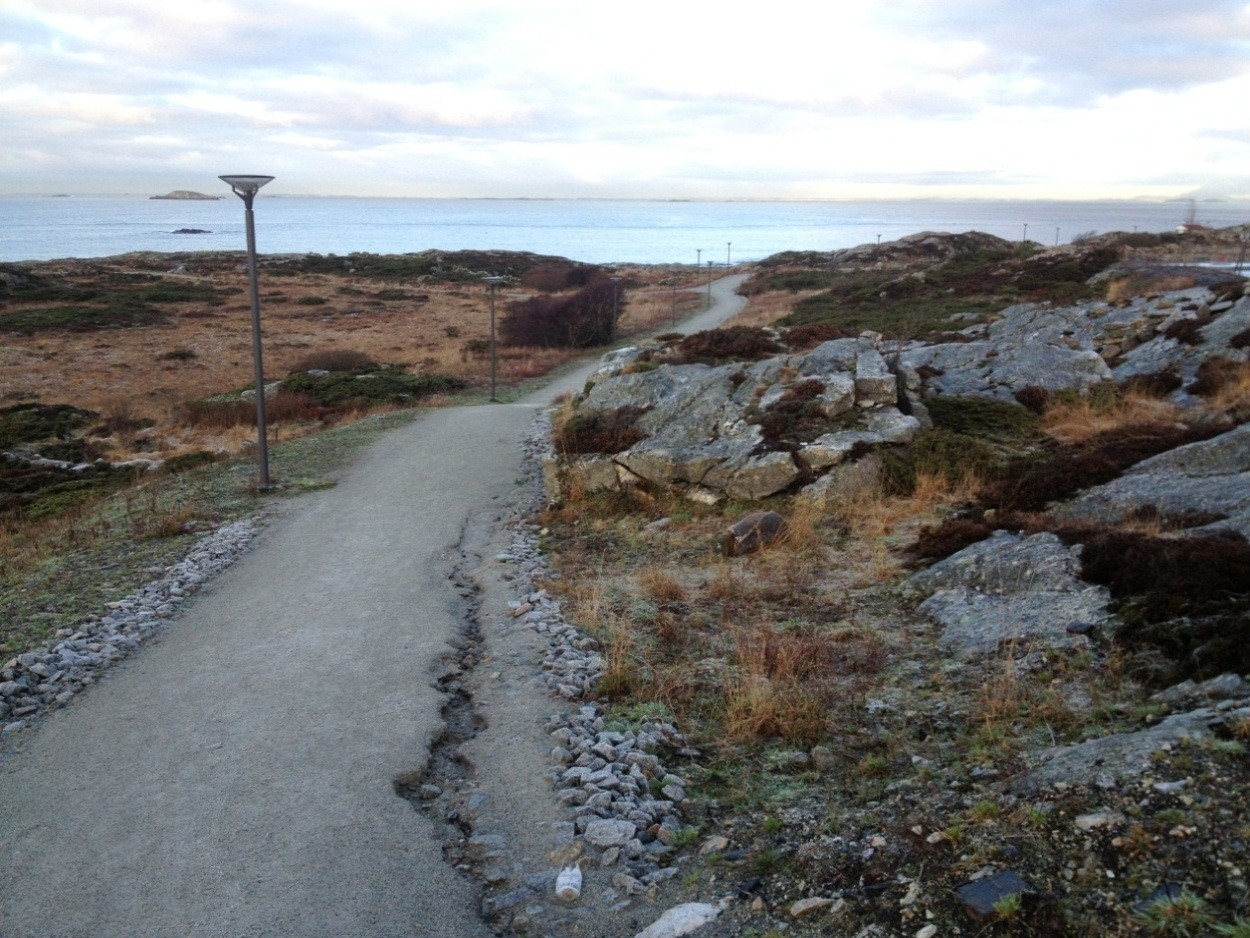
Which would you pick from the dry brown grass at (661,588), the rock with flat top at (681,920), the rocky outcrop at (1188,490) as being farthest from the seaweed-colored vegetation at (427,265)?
the rock with flat top at (681,920)

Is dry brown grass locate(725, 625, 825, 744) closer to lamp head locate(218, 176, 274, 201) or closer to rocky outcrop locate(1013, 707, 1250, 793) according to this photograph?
rocky outcrop locate(1013, 707, 1250, 793)

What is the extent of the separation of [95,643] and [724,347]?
1349 cm

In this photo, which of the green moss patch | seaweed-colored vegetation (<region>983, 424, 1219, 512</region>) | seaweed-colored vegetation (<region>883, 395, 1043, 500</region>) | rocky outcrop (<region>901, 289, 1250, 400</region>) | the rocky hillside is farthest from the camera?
the green moss patch

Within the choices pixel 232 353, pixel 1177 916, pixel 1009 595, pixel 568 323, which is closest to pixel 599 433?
pixel 1009 595

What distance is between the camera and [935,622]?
766 cm

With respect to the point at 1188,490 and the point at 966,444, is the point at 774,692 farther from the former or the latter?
the point at 966,444

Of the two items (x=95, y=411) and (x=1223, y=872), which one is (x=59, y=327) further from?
(x=1223, y=872)

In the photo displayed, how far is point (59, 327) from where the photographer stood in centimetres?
4697

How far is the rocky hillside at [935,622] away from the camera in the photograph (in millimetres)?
4086

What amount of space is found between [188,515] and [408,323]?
4120 centimetres

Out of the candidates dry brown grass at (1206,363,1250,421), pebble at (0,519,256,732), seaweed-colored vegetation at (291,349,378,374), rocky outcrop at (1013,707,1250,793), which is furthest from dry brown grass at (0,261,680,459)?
rocky outcrop at (1013,707,1250,793)

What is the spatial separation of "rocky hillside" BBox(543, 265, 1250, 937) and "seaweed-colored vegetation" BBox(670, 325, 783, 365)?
1487mm

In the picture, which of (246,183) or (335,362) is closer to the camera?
(246,183)

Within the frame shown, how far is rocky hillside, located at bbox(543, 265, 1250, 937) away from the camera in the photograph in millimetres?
4086
